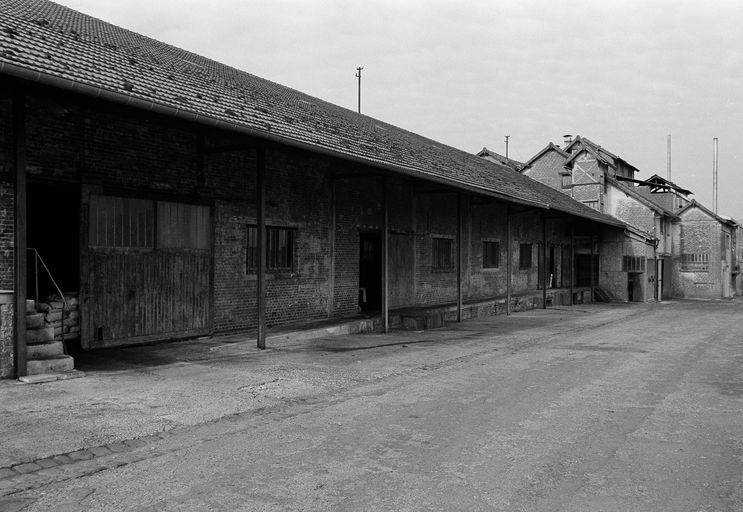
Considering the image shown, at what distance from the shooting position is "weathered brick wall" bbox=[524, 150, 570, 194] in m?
34.2

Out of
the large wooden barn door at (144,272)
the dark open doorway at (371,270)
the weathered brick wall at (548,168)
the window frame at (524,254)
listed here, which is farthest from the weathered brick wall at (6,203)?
the weathered brick wall at (548,168)

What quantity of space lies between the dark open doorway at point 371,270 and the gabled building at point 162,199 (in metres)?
0.04

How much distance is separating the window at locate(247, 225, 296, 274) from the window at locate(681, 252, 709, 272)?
93.3 ft

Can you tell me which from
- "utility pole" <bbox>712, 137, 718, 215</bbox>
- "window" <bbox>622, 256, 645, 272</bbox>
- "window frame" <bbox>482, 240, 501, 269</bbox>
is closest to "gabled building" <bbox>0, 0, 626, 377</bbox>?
"window frame" <bbox>482, 240, 501, 269</bbox>

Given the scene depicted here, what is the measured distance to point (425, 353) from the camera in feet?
34.3

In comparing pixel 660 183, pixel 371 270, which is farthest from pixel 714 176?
pixel 371 270

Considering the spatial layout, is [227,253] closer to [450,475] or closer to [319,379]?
[319,379]

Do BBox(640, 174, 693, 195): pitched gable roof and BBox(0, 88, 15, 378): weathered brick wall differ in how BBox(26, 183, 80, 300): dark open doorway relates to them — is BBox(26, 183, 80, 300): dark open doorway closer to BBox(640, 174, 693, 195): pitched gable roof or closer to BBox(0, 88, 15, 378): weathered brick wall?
BBox(0, 88, 15, 378): weathered brick wall

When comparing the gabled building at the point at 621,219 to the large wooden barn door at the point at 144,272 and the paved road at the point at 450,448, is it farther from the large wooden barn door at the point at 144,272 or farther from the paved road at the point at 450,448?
the large wooden barn door at the point at 144,272

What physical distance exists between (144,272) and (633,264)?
24.8m

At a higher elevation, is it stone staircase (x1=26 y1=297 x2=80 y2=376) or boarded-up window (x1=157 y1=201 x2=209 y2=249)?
boarded-up window (x1=157 y1=201 x2=209 y2=249)

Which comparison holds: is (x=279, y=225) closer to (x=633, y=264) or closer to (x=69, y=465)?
(x=69, y=465)

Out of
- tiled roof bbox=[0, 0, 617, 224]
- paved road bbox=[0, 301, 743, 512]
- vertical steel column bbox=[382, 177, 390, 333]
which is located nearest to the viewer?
paved road bbox=[0, 301, 743, 512]

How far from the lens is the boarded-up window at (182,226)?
401 inches
